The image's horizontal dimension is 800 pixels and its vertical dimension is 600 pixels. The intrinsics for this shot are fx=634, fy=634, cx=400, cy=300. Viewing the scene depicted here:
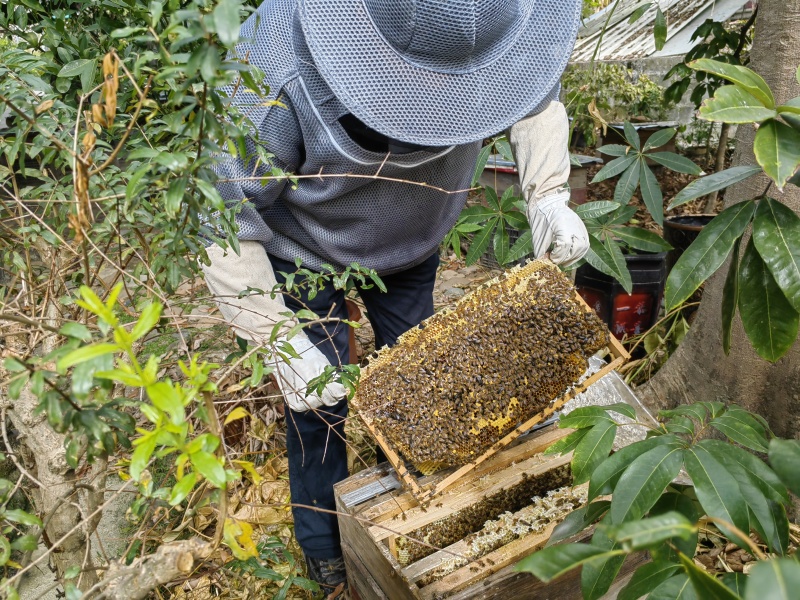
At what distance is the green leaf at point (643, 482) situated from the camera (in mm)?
1128

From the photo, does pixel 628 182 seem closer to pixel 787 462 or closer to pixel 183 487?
pixel 787 462

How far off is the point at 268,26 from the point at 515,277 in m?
1.01

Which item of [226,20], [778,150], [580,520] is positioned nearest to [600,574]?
[580,520]

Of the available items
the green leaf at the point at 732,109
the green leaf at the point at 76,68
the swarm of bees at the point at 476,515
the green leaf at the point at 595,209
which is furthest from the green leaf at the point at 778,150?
the green leaf at the point at 76,68

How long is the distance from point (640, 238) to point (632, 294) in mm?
706

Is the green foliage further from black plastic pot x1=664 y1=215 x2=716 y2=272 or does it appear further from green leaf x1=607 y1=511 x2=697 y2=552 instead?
black plastic pot x1=664 y1=215 x2=716 y2=272

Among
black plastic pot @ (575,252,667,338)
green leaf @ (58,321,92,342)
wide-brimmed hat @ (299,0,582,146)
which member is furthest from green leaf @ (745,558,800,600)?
black plastic pot @ (575,252,667,338)

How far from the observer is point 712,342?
2385 millimetres

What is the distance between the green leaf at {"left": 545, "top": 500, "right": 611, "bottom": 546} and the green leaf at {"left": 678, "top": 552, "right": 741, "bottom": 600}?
0.66 meters

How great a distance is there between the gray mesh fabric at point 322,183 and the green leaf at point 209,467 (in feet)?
2.78

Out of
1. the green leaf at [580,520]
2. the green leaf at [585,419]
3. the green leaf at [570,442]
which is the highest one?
the green leaf at [585,419]

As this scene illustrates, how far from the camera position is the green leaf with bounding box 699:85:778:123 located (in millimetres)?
1189

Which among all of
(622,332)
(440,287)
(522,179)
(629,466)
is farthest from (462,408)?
(440,287)

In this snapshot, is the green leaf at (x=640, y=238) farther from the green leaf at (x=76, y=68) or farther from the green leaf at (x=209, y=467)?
the green leaf at (x=209, y=467)
